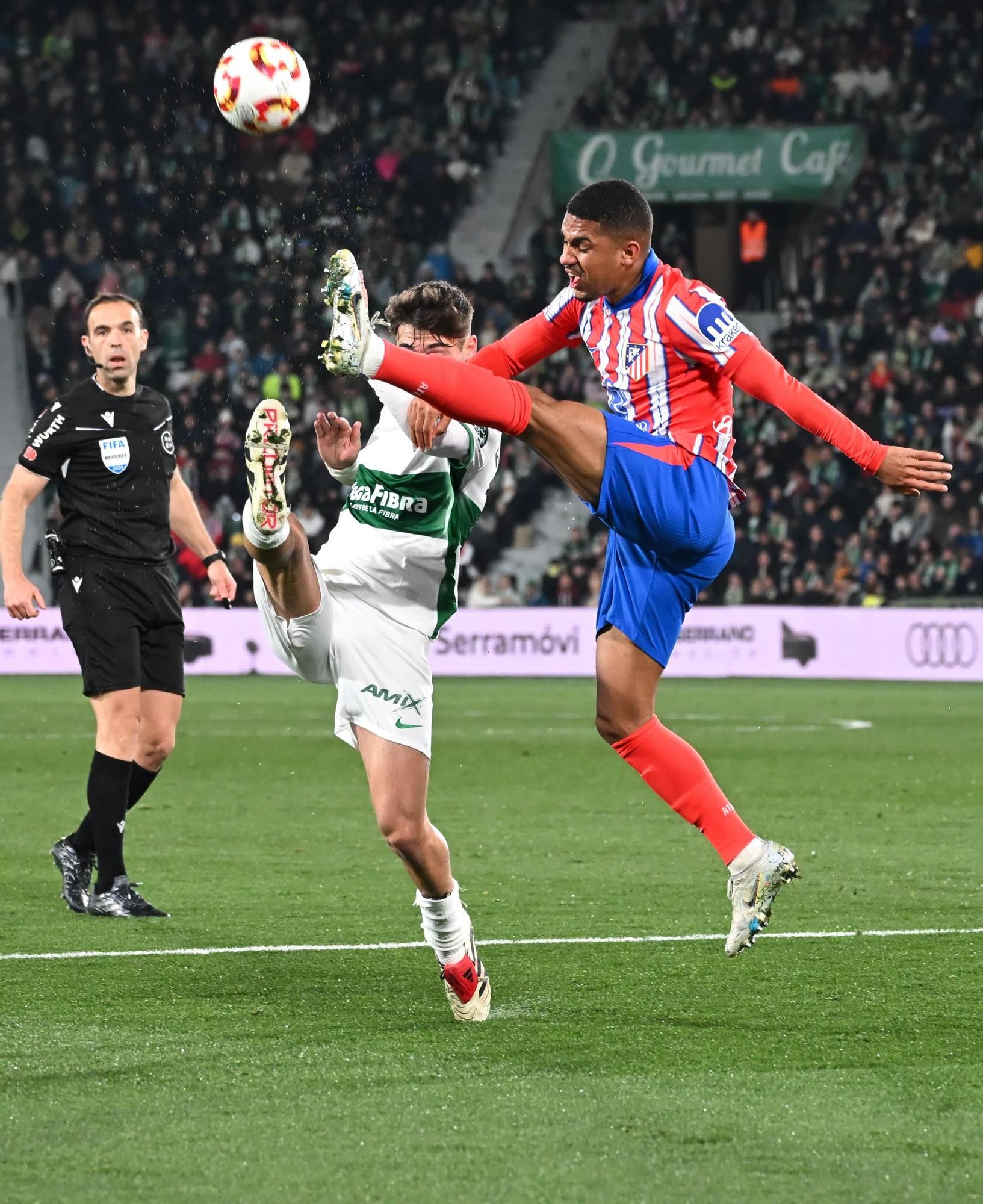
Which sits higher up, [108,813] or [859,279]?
[859,279]

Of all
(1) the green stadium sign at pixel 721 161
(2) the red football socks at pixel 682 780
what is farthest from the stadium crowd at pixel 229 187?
(2) the red football socks at pixel 682 780

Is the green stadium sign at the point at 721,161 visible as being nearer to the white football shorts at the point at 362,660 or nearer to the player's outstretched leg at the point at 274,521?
the white football shorts at the point at 362,660

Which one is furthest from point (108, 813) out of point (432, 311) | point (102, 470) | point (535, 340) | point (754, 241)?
point (754, 241)

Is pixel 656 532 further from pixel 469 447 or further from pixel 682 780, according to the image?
pixel 682 780

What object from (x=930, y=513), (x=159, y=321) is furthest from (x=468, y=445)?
(x=159, y=321)

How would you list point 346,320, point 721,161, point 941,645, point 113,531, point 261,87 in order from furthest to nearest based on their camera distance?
point 721,161 → point 941,645 → point 261,87 → point 113,531 → point 346,320

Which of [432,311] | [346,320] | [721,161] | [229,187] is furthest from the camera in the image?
[721,161]

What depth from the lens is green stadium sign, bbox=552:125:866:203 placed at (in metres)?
28.1

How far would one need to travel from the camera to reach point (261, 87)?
26.6ft

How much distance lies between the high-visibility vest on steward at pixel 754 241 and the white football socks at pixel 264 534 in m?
25.0

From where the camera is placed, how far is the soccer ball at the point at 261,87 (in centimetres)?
809

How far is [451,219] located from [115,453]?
22.9m

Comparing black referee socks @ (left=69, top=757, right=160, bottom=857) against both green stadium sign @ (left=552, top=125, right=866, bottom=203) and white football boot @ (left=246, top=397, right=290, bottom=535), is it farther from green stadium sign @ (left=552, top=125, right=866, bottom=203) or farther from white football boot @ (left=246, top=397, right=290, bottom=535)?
green stadium sign @ (left=552, top=125, right=866, bottom=203)

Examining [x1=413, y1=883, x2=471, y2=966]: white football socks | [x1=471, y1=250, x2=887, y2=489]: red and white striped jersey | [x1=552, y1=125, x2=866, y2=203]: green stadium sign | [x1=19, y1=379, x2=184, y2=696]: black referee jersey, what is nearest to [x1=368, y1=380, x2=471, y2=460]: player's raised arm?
[x1=471, y1=250, x2=887, y2=489]: red and white striped jersey
